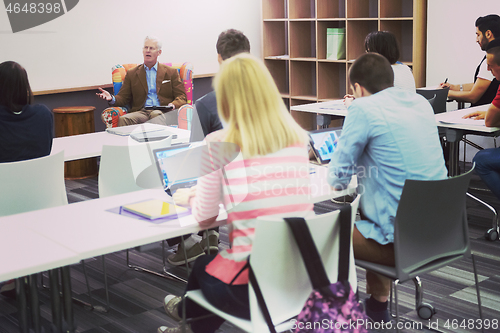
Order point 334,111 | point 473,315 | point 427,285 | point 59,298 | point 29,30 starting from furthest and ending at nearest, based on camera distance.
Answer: point 29,30, point 334,111, point 427,285, point 473,315, point 59,298

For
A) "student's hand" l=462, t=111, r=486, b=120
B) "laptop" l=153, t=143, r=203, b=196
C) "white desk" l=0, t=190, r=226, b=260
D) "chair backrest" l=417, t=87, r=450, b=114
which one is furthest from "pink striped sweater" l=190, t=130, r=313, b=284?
Result: "chair backrest" l=417, t=87, r=450, b=114

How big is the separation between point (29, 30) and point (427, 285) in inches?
199

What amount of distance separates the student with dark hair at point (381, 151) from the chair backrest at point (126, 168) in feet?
4.14

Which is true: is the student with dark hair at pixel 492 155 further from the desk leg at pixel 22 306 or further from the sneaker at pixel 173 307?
the desk leg at pixel 22 306

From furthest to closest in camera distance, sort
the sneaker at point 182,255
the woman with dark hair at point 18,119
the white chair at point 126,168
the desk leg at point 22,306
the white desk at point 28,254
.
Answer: the sneaker at point 182,255
the white chair at point 126,168
the woman with dark hair at point 18,119
the desk leg at point 22,306
the white desk at point 28,254

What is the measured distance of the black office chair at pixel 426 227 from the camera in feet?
7.28

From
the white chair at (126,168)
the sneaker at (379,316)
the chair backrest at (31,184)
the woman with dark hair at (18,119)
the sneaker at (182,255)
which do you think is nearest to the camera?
the sneaker at (379,316)

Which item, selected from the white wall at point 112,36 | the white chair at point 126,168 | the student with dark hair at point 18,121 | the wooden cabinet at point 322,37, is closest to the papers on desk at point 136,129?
the white chair at point 126,168

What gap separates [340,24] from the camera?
7.29 meters

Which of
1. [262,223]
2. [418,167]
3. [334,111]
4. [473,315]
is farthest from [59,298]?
[334,111]

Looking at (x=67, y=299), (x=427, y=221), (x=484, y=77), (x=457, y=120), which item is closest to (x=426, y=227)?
(x=427, y=221)

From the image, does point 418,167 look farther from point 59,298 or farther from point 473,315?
point 59,298

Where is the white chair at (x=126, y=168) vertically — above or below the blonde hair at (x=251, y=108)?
below

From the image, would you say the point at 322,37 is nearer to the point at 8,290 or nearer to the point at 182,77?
the point at 182,77
